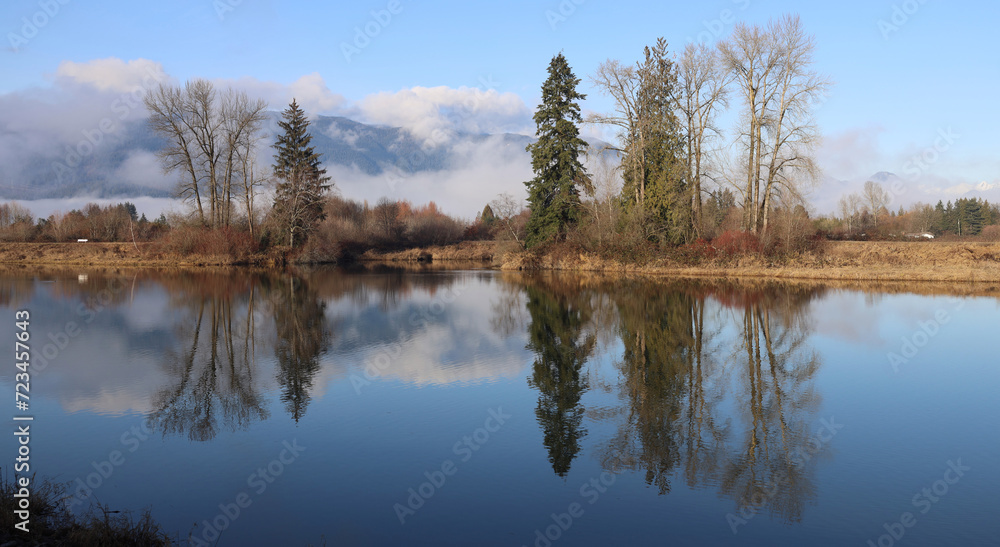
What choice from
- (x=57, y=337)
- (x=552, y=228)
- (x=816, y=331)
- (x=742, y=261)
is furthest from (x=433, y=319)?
(x=552, y=228)

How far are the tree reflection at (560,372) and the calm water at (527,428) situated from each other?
2.3 inches

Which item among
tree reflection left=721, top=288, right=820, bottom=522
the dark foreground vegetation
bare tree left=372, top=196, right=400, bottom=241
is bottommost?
tree reflection left=721, top=288, right=820, bottom=522

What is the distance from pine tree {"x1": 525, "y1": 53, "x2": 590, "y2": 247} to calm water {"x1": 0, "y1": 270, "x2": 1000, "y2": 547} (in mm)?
24507

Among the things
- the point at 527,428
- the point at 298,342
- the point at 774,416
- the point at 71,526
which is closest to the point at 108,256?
the point at 298,342

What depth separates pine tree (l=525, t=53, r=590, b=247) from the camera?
41.1 m

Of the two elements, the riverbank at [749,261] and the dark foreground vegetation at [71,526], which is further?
the riverbank at [749,261]

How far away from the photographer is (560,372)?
448 inches

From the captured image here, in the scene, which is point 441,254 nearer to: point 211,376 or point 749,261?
point 749,261

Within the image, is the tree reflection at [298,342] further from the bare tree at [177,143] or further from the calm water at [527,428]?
the bare tree at [177,143]

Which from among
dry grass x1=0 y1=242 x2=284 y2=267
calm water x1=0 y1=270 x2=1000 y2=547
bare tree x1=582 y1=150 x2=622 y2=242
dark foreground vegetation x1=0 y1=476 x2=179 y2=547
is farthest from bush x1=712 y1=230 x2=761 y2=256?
dark foreground vegetation x1=0 y1=476 x2=179 y2=547

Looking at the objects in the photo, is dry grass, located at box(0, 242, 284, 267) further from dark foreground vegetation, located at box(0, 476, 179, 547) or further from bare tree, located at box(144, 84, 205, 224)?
dark foreground vegetation, located at box(0, 476, 179, 547)

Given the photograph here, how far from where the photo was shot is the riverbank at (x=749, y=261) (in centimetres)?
2981

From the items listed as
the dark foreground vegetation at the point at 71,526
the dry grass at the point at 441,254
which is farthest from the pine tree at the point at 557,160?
the dark foreground vegetation at the point at 71,526

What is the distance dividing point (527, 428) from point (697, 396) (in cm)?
294
